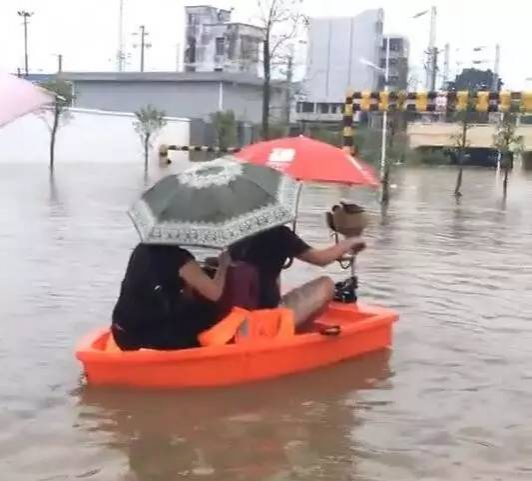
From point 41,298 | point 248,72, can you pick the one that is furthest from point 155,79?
point 41,298

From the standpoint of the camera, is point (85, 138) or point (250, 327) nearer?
point (250, 327)

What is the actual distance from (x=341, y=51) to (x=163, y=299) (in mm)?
52089

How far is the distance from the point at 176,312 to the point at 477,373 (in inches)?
81.4

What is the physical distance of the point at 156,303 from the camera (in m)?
5.63

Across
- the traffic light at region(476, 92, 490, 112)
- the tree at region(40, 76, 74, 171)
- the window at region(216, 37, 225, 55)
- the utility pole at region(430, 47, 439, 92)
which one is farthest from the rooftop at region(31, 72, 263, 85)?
the traffic light at region(476, 92, 490, 112)

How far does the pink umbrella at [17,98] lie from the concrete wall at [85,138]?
1147 inches

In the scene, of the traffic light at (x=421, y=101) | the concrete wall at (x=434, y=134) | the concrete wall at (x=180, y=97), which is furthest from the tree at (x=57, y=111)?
the concrete wall at (x=434, y=134)

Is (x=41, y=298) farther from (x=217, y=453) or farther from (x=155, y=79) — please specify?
(x=155, y=79)

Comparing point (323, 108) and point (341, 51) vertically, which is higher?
point (341, 51)

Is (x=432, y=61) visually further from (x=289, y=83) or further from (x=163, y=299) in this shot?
(x=163, y=299)

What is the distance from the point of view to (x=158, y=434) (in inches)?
202

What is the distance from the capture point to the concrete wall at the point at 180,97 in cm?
4994

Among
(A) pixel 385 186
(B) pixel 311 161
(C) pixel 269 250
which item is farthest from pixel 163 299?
(A) pixel 385 186

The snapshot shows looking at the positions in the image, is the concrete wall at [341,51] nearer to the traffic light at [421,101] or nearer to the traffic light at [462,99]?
the traffic light at [421,101]
